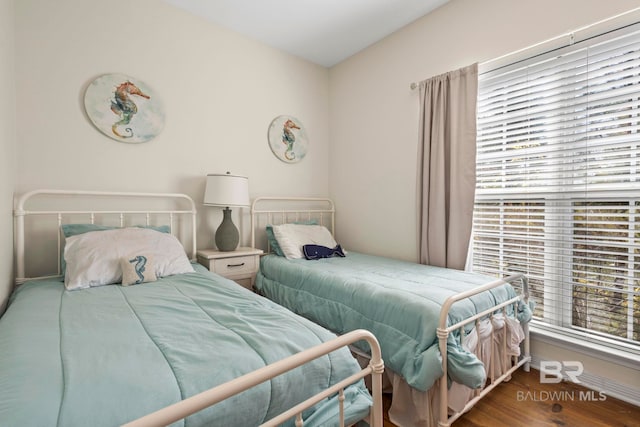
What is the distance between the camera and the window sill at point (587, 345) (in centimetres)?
170

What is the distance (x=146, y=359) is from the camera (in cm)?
91

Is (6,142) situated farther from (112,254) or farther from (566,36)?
(566,36)

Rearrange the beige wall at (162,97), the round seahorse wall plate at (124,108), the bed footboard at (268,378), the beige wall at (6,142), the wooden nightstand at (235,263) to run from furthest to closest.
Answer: the wooden nightstand at (235,263) < the round seahorse wall plate at (124,108) < the beige wall at (162,97) < the beige wall at (6,142) < the bed footboard at (268,378)

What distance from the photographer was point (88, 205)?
7.10 feet

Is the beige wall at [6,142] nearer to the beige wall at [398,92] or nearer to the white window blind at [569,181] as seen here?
the beige wall at [398,92]

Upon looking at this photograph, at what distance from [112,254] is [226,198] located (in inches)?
34.3

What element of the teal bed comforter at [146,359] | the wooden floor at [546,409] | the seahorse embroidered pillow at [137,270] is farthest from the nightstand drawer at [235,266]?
the wooden floor at [546,409]

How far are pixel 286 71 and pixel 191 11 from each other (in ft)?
3.21

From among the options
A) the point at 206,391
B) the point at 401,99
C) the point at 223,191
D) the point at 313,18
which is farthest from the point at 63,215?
the point at 401,99

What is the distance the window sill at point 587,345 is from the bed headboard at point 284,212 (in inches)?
78.6

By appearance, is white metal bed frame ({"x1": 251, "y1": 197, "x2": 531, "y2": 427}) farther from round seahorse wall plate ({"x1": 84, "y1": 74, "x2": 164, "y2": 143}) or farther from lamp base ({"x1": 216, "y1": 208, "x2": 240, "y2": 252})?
round seahorse wall plate ({"x1": 84, "y1": 74, "x2": 164, "y2": 143})

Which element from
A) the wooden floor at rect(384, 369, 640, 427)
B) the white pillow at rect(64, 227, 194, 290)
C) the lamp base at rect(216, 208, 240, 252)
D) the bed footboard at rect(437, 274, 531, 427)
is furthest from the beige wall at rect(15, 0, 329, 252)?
the wooden floor at rect(384, 369, 640, 427)

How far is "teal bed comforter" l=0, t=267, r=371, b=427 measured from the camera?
0.73m

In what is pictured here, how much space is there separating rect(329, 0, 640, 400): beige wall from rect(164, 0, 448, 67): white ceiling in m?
0.16
